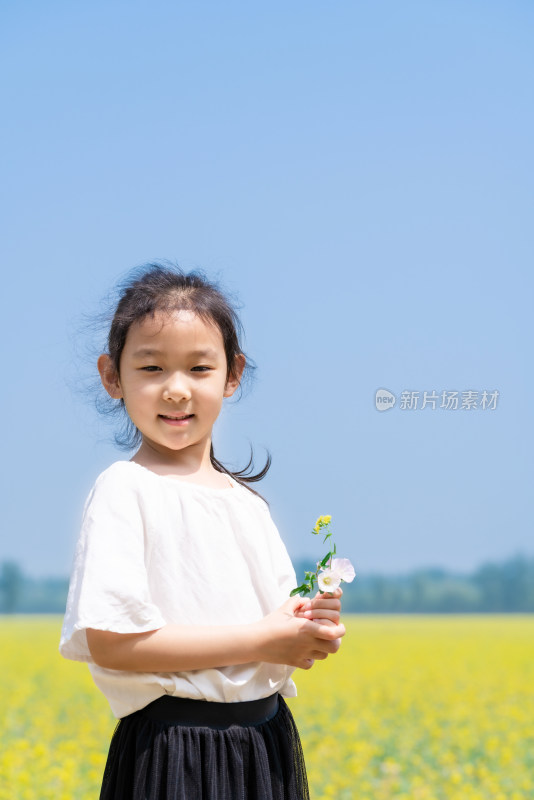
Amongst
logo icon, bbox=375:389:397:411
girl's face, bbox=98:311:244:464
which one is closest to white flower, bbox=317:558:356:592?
girl's face, bbox=98:311:244:464

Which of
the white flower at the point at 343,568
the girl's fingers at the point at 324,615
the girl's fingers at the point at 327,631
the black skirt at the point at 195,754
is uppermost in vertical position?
the white flower at the point at 343,568

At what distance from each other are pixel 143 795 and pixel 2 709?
17.3 ft

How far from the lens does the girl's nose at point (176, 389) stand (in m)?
1.86

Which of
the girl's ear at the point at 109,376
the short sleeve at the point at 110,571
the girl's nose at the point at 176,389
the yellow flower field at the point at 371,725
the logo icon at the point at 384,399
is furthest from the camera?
the yellow flower field at the point at 371,725

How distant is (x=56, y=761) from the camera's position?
4926 millimetres

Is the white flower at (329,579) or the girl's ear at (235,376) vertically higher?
the girl's ear at (235,376)

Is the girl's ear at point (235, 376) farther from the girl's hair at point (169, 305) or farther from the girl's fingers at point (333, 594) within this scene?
the girl's fingers at point (333, 594)

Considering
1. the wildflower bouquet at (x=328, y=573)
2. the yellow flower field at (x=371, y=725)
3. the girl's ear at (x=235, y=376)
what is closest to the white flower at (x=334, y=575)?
the wildflower bouquet at (x=328, y=573)

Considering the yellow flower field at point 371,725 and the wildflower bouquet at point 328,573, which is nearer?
the wildflower bouquet at point 328,573

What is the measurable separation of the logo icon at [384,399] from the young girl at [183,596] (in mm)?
1800

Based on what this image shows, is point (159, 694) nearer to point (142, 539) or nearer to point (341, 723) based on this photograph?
point (142, 539)

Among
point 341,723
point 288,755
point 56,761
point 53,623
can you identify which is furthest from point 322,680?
point 53,623

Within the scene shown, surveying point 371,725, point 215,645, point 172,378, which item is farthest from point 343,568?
point 371,725

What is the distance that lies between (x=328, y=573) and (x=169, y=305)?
66 cm
